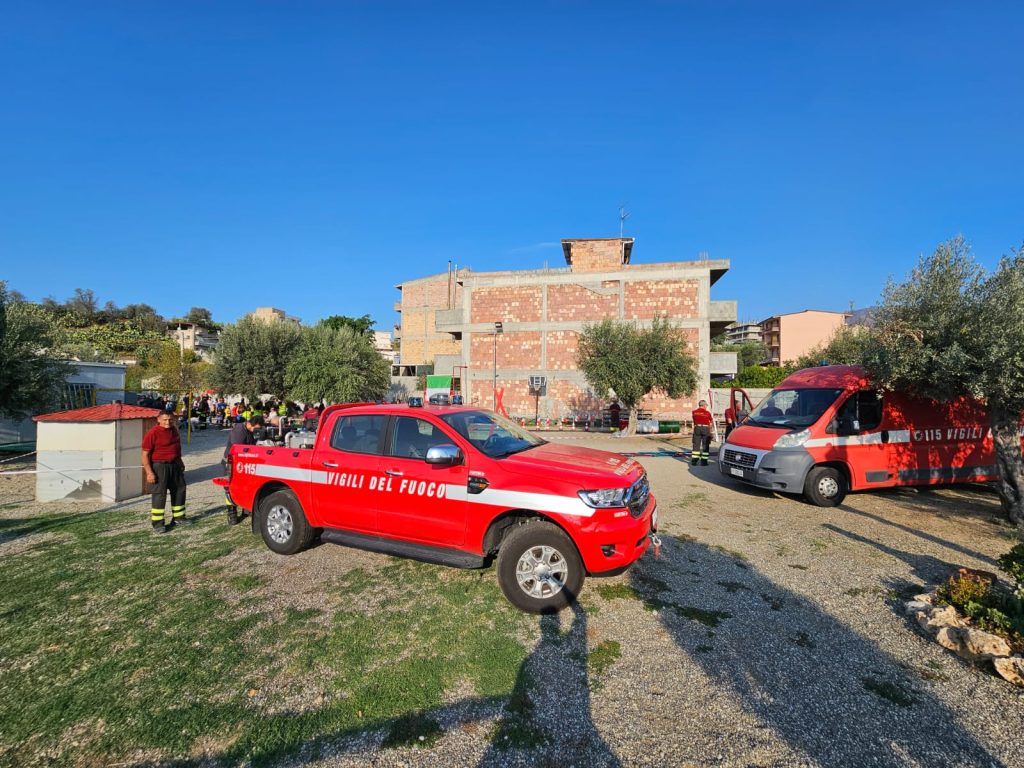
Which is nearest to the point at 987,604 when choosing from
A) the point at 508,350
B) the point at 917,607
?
the point at 917,607

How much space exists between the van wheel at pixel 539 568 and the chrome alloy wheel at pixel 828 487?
589 centimetres

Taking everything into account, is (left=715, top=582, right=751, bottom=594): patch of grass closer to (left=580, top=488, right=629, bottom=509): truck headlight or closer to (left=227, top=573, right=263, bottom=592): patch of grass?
(left=580, top=488, right=629, bottom=509): truck headlight

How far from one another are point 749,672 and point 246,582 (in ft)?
15.2

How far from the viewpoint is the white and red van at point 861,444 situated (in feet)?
24.3

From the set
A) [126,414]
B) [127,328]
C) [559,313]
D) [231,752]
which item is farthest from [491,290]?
[127,328]

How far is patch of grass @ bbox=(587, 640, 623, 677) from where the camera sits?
3148mm

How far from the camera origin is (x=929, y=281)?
254 inches

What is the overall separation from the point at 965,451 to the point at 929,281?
3.63 metres

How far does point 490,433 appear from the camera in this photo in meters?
4.83

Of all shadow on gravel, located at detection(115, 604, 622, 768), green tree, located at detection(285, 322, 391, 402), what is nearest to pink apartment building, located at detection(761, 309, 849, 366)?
green tree, located at detection(285, 322, 391, 402)

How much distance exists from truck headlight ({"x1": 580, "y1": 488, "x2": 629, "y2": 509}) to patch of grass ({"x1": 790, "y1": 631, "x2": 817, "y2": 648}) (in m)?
1.65

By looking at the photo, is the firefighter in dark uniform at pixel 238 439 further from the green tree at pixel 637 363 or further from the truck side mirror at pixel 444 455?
the green tree at pixel 637 363

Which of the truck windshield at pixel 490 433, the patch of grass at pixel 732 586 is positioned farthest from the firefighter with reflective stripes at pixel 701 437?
the truck windshield at pixel 490 433

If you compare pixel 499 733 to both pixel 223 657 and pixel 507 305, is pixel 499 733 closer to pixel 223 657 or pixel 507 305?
pixel 223 657
